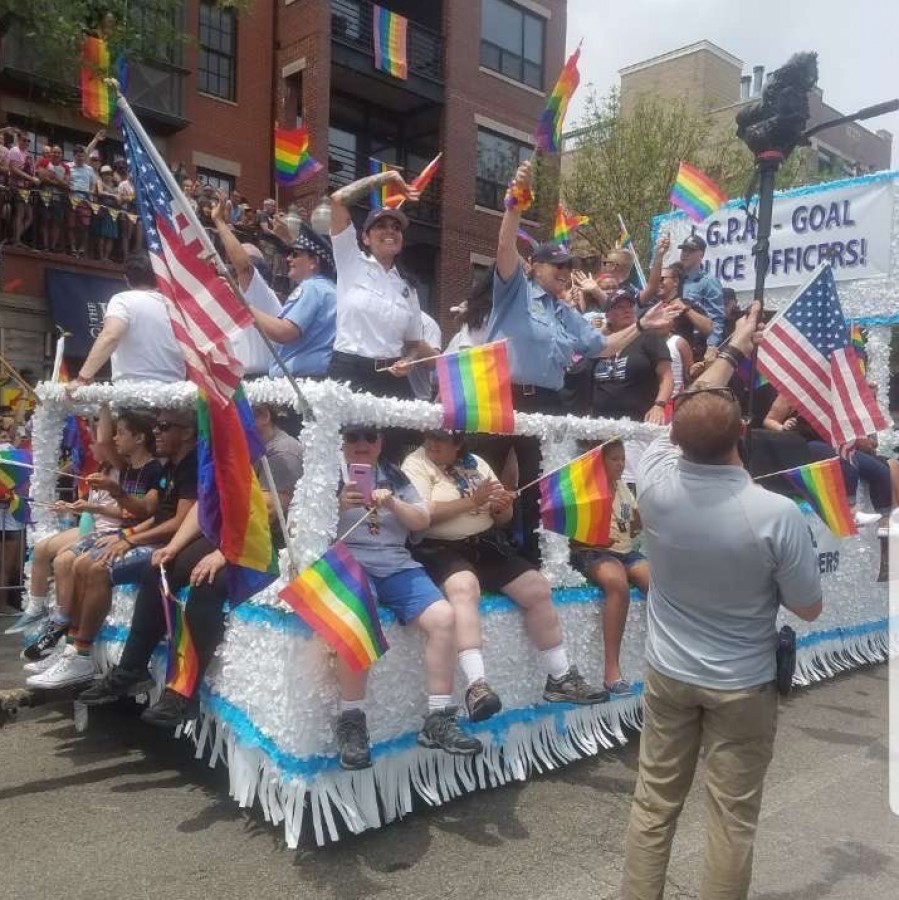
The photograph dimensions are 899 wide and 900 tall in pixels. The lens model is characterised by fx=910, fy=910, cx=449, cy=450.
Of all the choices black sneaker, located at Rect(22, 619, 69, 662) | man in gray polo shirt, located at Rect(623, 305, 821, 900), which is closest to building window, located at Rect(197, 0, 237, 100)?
black sneaker, located at Rect(22, 619, 69, 662)

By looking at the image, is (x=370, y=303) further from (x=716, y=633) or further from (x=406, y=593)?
(x=716, y=633)

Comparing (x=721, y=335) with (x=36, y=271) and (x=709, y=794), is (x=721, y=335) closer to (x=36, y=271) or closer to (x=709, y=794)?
(x=709, y=794)

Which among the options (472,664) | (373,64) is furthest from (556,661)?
(373,64)

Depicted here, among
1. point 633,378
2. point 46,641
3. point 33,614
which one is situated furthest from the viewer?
point 633,378

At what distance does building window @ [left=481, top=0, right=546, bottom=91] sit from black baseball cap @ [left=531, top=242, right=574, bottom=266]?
16.9 meters

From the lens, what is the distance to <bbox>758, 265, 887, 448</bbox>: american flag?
16.8 feet

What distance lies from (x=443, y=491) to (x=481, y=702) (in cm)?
94

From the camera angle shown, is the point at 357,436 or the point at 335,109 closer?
the point at 357,436

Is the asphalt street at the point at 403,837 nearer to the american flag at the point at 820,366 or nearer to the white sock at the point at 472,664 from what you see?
the white sock at the point at 472,664

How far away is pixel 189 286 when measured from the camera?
3385mm

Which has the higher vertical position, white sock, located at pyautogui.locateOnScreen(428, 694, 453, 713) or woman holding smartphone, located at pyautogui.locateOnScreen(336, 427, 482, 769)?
woman holding smartphone, located at pyautogui.locateOnScreen(336, 427, 482, 769)

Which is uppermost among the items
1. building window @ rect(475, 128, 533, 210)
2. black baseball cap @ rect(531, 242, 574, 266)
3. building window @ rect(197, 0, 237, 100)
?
building window @ rect(197, 0, 237, 100)

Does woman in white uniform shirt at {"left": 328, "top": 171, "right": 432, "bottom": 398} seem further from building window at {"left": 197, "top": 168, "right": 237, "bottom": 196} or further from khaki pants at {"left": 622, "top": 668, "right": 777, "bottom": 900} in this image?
building window at {"left": 197, "top": 168, "right": 237, "bottom": 196}

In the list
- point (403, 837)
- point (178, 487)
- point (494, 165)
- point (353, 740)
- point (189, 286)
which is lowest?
point (403, 837)
